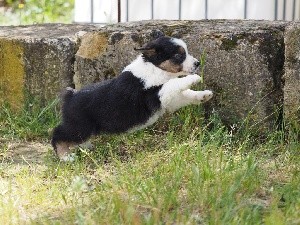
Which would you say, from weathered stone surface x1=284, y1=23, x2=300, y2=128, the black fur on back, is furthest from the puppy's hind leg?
weathered stone surface x1=284, y1=23, x2=300, y2=128

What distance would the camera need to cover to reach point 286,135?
15.8 feet

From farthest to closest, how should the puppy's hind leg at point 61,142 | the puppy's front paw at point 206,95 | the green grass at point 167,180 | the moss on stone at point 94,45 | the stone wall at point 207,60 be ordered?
the moss on stone at point 94,45, the stone wall at point 207,60, the puppy's hind leg at point 61,142, the puppy's front paw at point 206,95, the green grass at point 167,180

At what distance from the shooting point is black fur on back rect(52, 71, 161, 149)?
466 cm

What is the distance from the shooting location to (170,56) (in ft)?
15.4

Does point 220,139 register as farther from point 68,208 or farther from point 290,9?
point 290,9

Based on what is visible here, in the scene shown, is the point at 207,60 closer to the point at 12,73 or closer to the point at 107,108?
the point at 107,108

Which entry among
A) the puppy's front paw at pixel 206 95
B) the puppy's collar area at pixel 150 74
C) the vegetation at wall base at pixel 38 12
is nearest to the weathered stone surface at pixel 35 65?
the puppy's collar area at pixel 150 74

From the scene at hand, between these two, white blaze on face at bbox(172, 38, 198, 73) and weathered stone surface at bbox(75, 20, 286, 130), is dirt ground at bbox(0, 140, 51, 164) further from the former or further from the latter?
white blaze on face at bbox(172, 38, 198, 73)

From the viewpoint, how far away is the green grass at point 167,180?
139 inches

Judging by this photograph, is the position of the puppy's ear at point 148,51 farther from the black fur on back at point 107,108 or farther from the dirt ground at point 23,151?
the dirt ground at point 23,151

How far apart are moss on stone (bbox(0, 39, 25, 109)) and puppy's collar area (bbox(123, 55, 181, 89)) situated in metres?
1.36

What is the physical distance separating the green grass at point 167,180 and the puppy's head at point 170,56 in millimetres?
429

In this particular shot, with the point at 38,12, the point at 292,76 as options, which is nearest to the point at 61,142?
the point at 292,76

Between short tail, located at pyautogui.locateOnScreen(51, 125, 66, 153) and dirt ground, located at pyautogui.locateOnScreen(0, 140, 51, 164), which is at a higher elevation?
short tail, located at pyautogui.locateOnScreen(51, 125, 66, 153)
